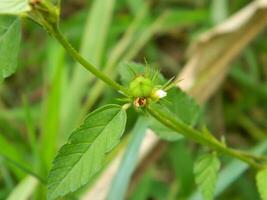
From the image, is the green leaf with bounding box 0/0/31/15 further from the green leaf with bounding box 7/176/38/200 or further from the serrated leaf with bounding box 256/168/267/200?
the green leaf with bounding box 7/176/38/200

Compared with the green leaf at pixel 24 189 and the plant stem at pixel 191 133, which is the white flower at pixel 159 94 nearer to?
the plant stem at pixel 191 133

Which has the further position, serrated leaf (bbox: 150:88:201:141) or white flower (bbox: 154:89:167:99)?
serrated leaf (bbox: 150:88:201:141)

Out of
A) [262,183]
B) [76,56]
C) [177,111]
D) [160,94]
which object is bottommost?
[262,183]

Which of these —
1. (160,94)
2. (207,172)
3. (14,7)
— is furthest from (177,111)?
(14,7)

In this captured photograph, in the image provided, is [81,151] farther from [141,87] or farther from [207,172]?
[207,172]

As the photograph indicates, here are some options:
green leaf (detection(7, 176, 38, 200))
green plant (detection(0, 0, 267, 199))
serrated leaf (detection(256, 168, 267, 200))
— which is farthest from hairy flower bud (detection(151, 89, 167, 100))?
green leaf (detection(7, 176, 38, 200))

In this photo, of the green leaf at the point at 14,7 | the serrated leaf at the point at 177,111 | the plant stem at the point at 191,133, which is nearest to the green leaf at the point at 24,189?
the serrated leaf at the point at 177,111

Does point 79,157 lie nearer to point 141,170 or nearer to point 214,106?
point 141,170
